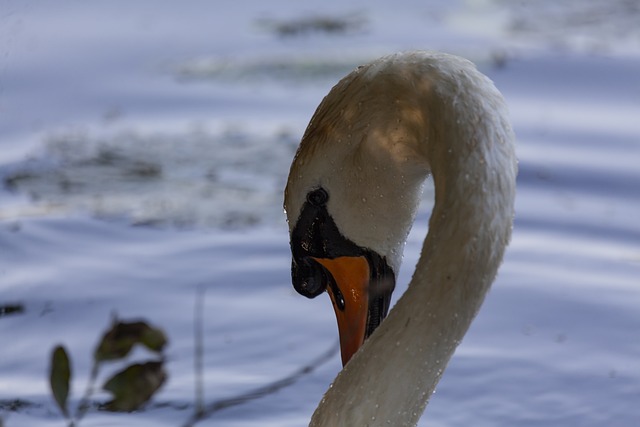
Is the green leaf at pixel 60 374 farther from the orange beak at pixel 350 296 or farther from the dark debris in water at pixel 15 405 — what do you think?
the dark debris in water at pixel 15 405

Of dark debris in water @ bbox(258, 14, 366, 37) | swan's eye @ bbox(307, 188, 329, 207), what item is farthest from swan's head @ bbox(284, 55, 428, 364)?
dark debris in water @ bbox(258, 14, 366, 37)

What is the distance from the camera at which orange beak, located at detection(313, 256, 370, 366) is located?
3150 millimetres

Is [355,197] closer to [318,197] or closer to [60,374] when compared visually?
[318,197]

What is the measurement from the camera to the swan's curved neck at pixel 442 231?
2.59m

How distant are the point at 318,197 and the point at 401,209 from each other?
0.18 meters

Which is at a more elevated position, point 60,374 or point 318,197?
point 318,197

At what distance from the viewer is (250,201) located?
5602mm

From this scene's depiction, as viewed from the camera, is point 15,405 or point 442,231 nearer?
point 442,231

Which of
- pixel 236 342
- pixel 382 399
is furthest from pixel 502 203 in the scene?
pixel 236 342

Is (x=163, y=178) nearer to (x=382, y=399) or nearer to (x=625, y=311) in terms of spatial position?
(x=625, y=311)

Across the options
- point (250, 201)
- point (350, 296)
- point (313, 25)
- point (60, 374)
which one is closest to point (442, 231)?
point (350, 296)

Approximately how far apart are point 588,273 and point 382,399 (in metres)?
2.39

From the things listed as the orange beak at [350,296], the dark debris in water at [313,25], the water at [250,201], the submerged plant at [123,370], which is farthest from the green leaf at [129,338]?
the dark debris in water at [313,25]

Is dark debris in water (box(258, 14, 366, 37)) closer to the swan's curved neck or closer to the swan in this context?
the swan
